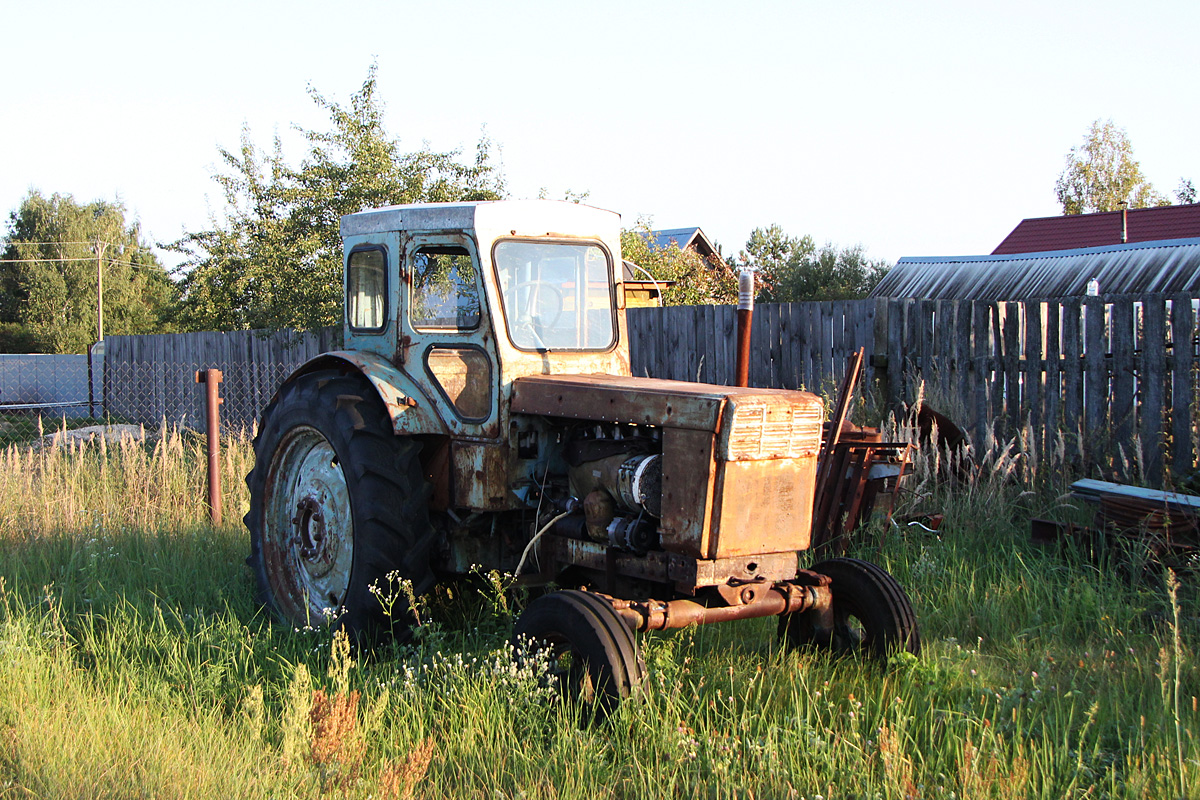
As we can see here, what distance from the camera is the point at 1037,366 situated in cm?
761

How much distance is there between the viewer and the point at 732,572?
3812mm

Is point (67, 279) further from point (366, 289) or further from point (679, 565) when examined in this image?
point (679, 565)

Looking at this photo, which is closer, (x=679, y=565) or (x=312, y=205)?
(x=679, y=565)

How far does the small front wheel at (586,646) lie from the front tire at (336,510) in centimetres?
92

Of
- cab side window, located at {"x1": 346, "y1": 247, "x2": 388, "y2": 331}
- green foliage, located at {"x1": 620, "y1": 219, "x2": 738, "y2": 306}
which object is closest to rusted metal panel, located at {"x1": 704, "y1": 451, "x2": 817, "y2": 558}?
cab side window, located at {"x1": 346, "y1": 247, "x2": 388, "y2": 331}

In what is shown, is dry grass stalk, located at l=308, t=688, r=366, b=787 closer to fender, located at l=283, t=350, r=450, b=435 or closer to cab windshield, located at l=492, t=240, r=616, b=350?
fender, located at l=283, t=350, r=450, b=435

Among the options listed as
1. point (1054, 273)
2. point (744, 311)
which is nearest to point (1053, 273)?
point (1054, 273)

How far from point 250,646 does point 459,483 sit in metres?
1.25

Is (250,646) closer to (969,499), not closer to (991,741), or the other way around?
(991,741)

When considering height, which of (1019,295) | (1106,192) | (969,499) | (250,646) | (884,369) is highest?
(1106,192)

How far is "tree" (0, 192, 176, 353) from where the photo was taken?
121 feet

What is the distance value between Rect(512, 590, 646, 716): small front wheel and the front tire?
3.01 ft

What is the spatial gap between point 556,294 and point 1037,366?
15.2 feet

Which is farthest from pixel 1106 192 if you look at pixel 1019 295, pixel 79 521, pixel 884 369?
pixel 79 521
